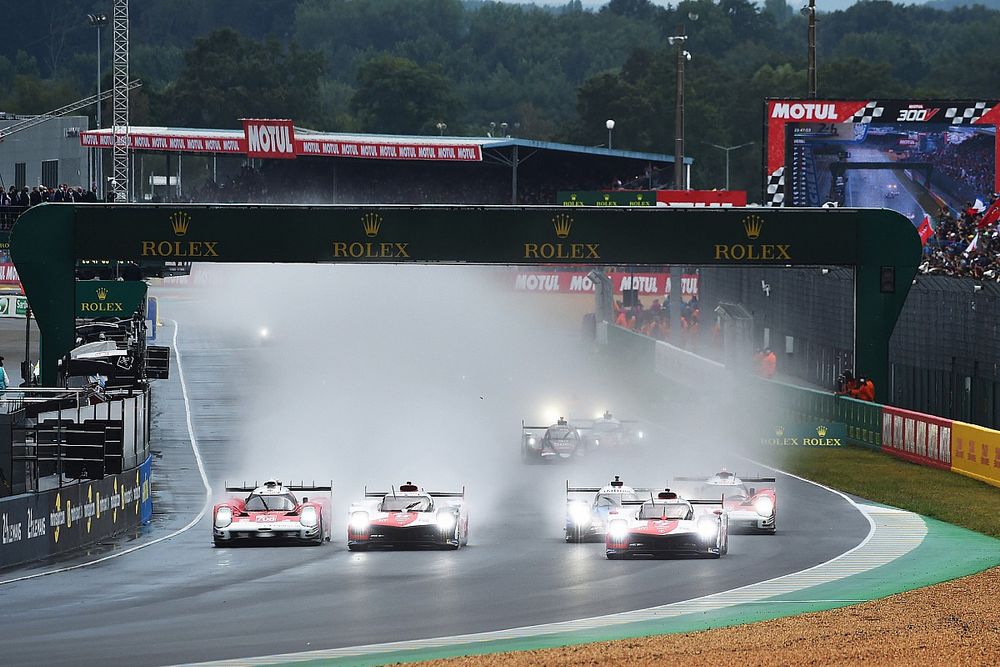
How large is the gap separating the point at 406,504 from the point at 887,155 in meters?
35.6

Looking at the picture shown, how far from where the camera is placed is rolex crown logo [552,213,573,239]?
4403cm

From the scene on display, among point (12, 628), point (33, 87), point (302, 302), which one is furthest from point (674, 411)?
point (33, 87)

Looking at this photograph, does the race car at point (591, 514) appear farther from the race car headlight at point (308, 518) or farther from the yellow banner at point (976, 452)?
the yellow banner at point (976, 452)

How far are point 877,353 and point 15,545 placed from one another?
2616 cm

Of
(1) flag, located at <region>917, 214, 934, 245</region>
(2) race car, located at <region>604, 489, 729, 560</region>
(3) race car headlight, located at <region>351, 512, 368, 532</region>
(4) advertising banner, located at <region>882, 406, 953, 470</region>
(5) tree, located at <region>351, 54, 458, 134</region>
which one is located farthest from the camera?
(5) tree, located at <region>351, 54, 458, 134</region>

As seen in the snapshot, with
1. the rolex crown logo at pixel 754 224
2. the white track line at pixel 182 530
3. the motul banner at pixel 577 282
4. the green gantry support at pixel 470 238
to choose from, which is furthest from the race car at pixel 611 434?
the motul banner at pixel 577 282

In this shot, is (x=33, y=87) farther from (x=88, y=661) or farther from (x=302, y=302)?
(x=88, y=661)

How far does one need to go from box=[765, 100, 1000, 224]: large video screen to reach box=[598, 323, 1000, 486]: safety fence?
7982 mm

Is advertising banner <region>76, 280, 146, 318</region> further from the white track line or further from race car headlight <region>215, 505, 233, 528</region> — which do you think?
race car headlight <region>215, 505, 233, 528</region>

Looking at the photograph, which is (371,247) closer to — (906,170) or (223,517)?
(223,517)

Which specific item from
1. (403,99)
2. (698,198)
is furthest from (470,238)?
(403,99)

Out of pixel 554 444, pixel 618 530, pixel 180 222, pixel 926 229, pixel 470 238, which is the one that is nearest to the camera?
pixel 618 530

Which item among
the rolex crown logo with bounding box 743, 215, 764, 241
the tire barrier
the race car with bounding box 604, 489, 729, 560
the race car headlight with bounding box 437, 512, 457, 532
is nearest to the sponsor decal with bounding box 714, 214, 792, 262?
the rolex crown logo with bounding box 743, 215, 764, 241

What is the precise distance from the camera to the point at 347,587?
80.6 feet
